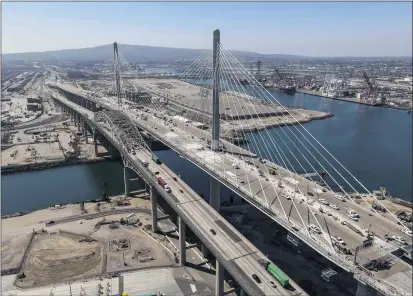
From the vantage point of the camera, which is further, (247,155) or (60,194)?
(60,194)

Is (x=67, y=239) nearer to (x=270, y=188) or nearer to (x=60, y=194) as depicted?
(x=60, y=194)

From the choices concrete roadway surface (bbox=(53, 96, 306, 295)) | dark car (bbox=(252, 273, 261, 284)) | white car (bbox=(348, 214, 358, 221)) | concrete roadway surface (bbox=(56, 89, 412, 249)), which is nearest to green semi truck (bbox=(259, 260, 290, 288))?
concrete roadway surface (bbox=(53, 96, 306, 295))

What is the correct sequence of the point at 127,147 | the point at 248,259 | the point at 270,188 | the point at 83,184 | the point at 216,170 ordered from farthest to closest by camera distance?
the point at 83,184 → the point at 127,147 → the point at 216,170 → the point at 270,188 → the point at 248,259

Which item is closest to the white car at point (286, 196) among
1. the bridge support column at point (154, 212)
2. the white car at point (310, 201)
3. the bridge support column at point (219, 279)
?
the white car at point (310, 201)

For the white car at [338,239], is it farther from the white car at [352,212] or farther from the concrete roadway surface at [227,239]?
the concrete roadway surface at [227,239]

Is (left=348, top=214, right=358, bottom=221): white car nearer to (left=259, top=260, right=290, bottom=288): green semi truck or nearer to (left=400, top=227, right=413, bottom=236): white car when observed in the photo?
(left=400, top=227, right=413, bottom=236): white car

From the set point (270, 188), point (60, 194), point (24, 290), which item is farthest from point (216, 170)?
point (60, 194)
